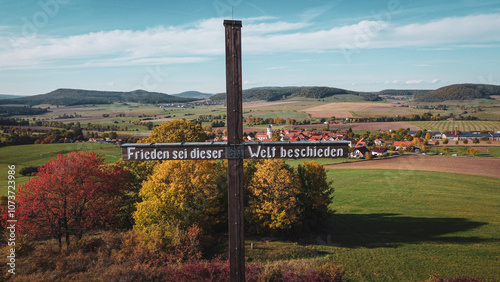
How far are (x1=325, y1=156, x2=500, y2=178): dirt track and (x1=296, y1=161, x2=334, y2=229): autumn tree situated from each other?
2602cm

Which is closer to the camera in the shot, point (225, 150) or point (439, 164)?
point (225, 150)

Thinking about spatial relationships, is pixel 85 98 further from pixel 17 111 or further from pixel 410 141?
pixel 410 141

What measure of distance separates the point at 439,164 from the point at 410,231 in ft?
116

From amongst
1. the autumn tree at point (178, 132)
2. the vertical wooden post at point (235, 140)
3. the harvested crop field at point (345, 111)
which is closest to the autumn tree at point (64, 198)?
the autumn tree at point (178, 132)

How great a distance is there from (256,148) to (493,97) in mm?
94105

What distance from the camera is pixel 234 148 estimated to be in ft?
20.4

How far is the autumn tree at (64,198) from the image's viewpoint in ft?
45.8

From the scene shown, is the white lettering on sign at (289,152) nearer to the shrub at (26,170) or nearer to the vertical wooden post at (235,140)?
the vertical wooden post at (235,140)

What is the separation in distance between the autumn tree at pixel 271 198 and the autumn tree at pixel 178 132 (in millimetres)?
5968

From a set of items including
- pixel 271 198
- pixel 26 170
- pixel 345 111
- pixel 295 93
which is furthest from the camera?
pixel 295 93

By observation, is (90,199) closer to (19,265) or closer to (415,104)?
(19,265)

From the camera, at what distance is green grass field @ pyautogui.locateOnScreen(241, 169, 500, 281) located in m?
15.9

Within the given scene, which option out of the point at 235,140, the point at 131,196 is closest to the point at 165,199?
the point at 131,196

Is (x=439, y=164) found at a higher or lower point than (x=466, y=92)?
lower
